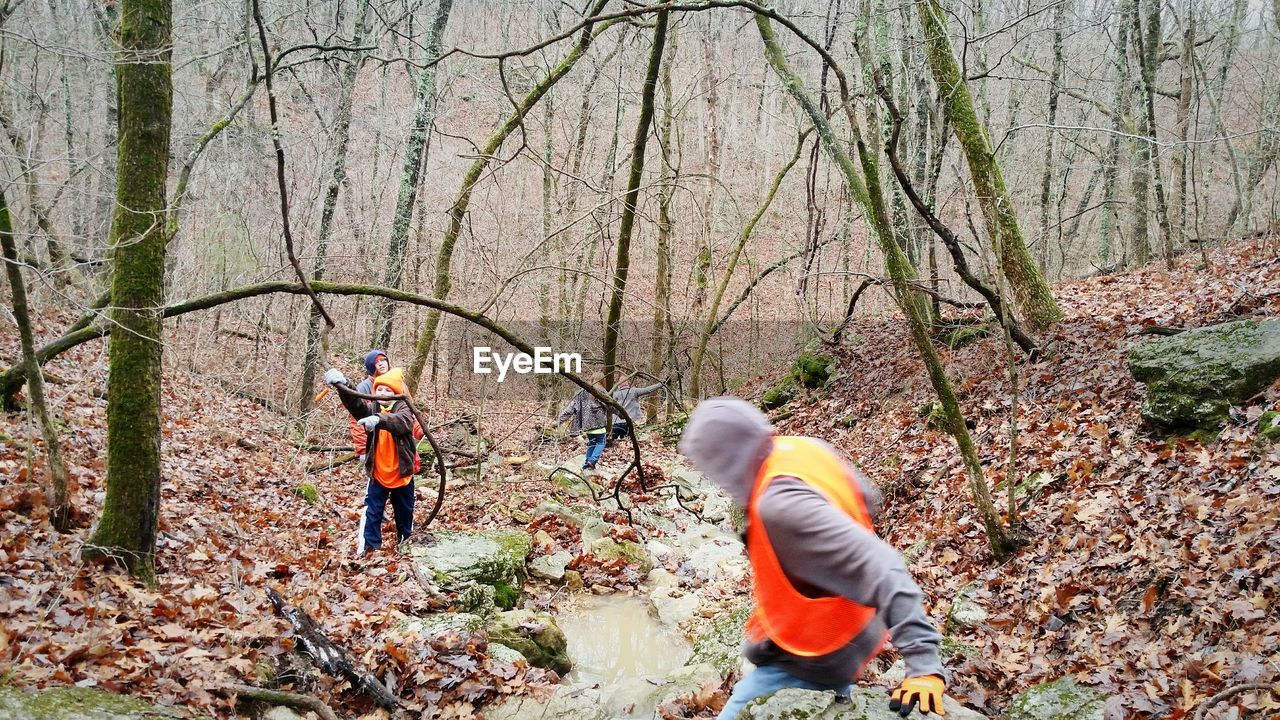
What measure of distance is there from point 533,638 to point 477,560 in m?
1.51

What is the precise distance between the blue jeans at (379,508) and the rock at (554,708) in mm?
3056

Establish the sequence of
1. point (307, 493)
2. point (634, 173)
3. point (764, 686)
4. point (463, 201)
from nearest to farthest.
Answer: point (764, 686) < point (307, 493) < point (463, 201) < point (634, 173)

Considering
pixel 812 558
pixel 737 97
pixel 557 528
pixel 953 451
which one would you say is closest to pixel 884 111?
pixel 953 451

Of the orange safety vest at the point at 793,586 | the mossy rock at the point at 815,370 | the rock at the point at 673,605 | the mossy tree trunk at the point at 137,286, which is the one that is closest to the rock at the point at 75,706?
the mossy tree trunk at the point at 137,286

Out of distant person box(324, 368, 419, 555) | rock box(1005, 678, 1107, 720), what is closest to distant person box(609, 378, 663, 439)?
distant person box(324, 368, 419, 555)

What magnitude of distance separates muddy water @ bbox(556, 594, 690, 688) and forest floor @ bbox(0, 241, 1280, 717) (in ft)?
1.92

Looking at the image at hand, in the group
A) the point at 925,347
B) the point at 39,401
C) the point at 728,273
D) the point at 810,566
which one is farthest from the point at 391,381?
the point at 728,273

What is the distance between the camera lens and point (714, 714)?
4.82m

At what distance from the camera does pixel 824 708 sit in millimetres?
2713

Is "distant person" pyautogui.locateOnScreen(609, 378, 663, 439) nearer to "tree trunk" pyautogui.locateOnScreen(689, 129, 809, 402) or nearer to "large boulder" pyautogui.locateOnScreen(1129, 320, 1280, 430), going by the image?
"tree trunk" pyautogui.locateOnScreen(689, 129, 809, 402)

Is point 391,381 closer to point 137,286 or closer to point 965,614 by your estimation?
point 137,286

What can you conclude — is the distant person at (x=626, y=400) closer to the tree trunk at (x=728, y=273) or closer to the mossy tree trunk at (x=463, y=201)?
the tree trunk at (x=728, y=273)

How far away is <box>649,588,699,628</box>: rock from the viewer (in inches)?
291

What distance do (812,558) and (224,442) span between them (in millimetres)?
10839
